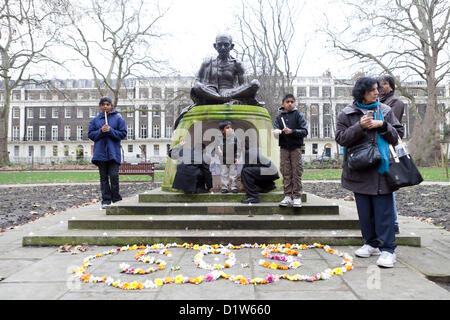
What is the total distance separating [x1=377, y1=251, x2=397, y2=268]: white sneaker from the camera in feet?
11.1

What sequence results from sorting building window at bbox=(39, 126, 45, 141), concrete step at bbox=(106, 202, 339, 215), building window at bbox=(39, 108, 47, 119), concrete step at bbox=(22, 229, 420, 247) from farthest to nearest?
building window at bbox=(39, 108, 47, 119), building window at bbox=(39, 126, 45, 141), concrete step at bbox=(106, 202, 339, 215), concrete step at bbox=(22, 229, 420, 247)

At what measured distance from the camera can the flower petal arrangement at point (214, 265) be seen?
2993mm

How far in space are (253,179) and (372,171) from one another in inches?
89.6

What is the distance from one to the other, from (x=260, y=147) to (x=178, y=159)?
1.58 metres

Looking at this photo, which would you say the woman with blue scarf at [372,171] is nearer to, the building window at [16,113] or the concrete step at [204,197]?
the concrete step at [204,197]

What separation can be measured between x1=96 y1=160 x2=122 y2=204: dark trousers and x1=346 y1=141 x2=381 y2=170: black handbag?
3975mm

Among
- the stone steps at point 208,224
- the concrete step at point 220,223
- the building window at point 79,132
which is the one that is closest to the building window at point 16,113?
the building window at point 79,132

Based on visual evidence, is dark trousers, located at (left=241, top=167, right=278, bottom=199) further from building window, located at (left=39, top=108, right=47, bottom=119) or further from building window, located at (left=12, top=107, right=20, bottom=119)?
building window, located at (left=12, top=107, right=20, bottom=119)

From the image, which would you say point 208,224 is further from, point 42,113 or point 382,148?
point 42,113

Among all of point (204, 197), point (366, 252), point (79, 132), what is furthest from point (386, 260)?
point (79, 132)

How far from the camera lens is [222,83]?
7633 millimetres

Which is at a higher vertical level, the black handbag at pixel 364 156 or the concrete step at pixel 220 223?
the black handbag at pixel 364 156

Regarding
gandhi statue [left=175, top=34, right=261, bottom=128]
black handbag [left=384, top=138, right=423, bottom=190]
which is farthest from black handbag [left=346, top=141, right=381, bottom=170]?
gandhi statue [left=175, top=34, right=261, bottom=128]
